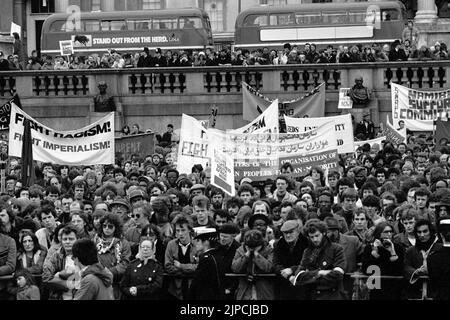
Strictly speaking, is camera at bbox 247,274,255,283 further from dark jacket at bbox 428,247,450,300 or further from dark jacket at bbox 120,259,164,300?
dark jacket at bbox 428,247,450,300

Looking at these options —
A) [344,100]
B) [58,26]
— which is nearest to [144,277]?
[344,100]

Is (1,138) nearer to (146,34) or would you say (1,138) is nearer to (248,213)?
(248,213)

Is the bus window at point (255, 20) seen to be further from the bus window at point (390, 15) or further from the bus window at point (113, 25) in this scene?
the bus window at point (113, 25)

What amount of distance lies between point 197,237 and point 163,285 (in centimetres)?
60

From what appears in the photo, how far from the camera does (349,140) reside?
33.7m

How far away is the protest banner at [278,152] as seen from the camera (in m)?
28.8

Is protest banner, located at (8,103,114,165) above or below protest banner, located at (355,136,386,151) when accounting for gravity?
below

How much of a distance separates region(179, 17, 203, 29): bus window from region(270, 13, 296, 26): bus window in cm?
237

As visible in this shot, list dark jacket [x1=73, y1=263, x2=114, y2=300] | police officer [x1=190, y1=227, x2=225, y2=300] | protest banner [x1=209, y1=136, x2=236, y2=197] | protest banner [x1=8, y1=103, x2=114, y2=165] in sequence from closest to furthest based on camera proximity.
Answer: dark jacket [x1=73, y1=263, x2=114, y2=300] → police officer [x1=190, y1=227, x2=225, y2=300] → protest banner [x1=209, y1=136, x2=236, y2=197] → protest banner [x1=8, y1=103, x2=114, y2=165]

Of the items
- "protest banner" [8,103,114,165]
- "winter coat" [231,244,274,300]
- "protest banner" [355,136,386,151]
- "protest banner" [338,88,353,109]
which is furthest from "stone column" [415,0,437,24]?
"winter coat" [231,244,274,300]

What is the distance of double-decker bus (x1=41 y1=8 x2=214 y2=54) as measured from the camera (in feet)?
206

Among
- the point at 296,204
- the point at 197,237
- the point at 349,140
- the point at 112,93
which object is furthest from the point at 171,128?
the point at 197,237

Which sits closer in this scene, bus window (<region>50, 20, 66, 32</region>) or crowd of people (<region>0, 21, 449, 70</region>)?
crowd of people (<region>0, 21, 449, 70</region>)
